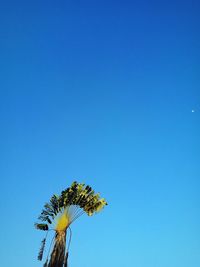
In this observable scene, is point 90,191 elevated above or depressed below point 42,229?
above

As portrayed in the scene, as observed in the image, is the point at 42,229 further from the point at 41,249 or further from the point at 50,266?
the point at 50,266

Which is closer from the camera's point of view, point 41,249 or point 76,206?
point 41,249

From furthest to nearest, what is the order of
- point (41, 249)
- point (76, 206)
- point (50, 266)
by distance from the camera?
1. point (76, 206)
2. point (41, 249)
3. point (50, 266)

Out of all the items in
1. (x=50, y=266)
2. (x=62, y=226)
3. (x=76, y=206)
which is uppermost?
(x=76, y=206)

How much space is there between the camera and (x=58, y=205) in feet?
94.7

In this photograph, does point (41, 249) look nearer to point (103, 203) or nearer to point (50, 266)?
point (50, 266)

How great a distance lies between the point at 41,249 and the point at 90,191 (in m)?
7.03

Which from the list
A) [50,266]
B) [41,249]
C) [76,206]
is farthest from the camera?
[76,206]

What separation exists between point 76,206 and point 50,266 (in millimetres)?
5810

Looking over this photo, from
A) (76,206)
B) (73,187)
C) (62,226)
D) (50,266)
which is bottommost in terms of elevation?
(50,266)

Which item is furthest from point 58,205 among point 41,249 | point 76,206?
point 41,249

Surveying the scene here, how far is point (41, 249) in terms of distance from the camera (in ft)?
87.4

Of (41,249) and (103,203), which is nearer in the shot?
(41,249)

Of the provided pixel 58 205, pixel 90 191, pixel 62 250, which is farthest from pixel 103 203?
pixel 62 250
